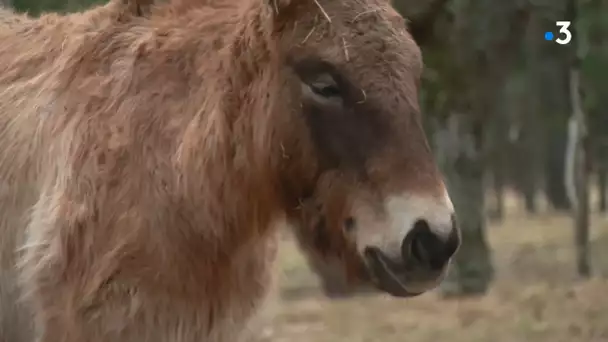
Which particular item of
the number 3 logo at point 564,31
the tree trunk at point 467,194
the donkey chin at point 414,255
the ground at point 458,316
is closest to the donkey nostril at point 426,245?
the donkey chin at point 414,255

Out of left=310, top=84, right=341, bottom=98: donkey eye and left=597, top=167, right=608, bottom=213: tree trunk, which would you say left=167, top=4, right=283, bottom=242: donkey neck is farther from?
left=597, top=167, right=608, bottom=213: tree trunk

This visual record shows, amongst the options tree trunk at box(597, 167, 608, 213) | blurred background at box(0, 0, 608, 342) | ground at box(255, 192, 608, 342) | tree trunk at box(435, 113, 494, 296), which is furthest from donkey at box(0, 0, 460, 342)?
tree trunk at box(597, 167, 608, 213)

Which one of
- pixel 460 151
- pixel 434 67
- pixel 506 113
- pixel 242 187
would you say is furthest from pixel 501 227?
pixel 242 187

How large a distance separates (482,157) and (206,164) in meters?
7.02

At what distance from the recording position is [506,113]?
1349cm

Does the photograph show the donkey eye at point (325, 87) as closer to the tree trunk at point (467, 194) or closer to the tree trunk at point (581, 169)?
the tree trunk at point (467, 194)

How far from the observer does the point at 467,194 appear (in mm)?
9312

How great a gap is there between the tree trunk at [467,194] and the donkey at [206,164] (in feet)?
20.4

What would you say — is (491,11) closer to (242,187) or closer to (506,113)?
(242,187)

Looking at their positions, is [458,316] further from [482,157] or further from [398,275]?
[398,275]

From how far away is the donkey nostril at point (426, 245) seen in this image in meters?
2.60

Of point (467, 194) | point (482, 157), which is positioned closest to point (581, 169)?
point (482, 157)

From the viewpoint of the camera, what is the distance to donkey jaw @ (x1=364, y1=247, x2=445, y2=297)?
107 inches

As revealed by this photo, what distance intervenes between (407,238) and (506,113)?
37.1 feet
